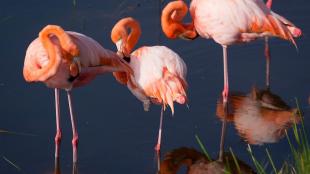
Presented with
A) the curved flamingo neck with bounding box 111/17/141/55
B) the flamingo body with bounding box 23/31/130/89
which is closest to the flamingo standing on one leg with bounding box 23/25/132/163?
the flamingo body with bounding box 23/31/130/89

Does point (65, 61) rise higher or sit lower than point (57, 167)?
higher

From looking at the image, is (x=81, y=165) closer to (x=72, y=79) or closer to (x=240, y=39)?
(x=72, y=79)

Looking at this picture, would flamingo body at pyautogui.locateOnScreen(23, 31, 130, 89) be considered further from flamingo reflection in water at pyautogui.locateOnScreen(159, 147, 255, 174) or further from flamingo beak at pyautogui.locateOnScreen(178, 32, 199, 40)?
flamingo beak at pyautogui.locateOnScreen(178, 32, 199, 40)

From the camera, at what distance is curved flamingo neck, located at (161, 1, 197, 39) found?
5.97m

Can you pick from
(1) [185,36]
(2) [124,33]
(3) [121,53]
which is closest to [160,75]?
(3) [121,53]

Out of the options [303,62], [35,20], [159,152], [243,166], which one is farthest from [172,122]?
[35,20]

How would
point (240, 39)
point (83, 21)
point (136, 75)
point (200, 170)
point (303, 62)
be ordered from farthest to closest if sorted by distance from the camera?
point (83, 21), point (303, 62), point (240, 39), point (136, 75), point (200, 170)

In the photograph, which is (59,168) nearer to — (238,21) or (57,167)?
(57,167)

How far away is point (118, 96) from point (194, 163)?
1.17m

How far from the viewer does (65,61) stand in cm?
488

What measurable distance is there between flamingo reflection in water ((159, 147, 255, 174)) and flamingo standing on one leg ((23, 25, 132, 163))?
0.64 meters

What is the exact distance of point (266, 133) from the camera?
5.41 m

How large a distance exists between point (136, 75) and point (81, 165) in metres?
0.78

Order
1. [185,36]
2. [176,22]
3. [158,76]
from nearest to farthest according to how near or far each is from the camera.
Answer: [158,76] < [176,22] < [185,36]
